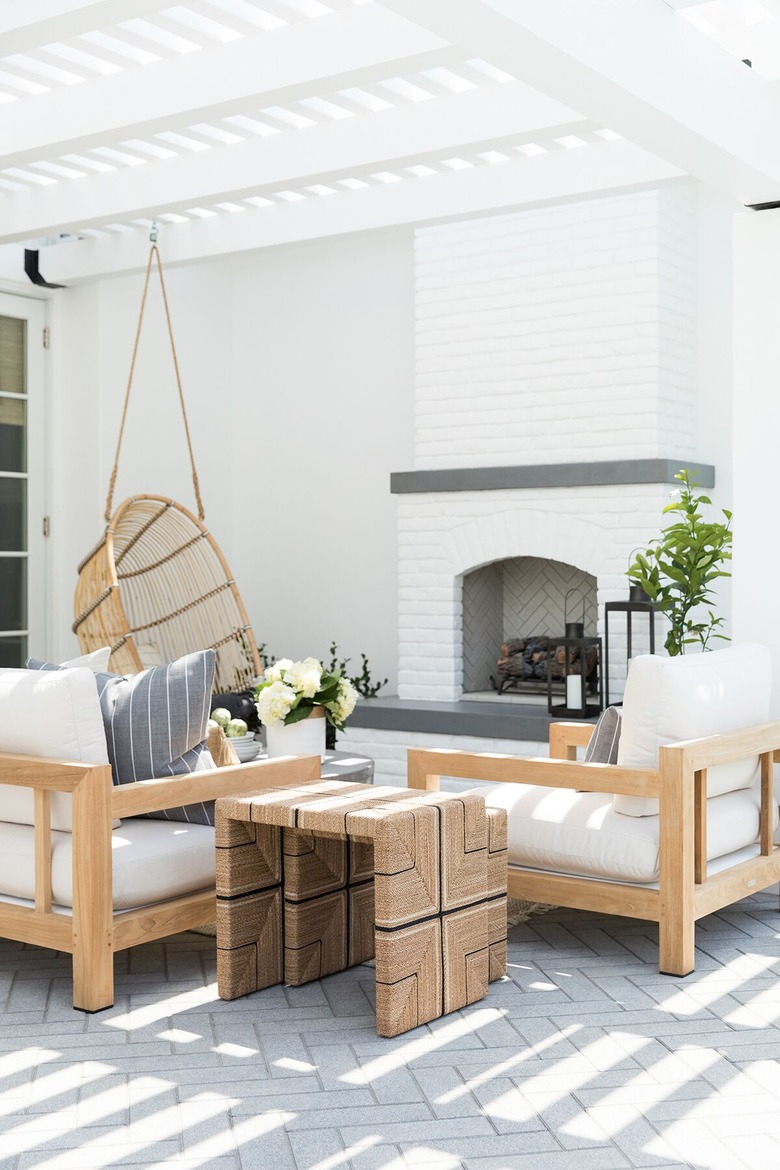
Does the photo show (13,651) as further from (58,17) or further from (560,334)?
(58,17)

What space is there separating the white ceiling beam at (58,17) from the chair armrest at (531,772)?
2.28 metres

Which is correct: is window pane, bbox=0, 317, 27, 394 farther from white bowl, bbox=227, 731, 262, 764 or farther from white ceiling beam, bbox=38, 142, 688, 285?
white bowl, bbox=227, 731, 262, 764

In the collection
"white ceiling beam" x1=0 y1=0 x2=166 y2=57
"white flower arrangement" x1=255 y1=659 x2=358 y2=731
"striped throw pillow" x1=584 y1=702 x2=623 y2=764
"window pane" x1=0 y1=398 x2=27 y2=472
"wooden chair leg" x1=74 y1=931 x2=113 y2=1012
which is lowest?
"wooden chair leg" x1=74 y1=931 x2=113 y2=1012

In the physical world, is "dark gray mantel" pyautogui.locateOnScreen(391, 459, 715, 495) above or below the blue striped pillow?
above

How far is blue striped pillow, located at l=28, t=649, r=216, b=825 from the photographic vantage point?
3539 mm

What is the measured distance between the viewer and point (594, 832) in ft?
12.0

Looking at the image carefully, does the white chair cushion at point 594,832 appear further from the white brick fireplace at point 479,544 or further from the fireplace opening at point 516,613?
the fireplace opening at point 516,613

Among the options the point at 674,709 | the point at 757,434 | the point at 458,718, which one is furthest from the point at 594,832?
the point at 458,718

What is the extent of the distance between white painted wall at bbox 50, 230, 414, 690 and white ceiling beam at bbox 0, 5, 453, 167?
2403 millimetres

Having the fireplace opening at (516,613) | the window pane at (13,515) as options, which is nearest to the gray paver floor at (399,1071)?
the fireplace opening at (516,613)

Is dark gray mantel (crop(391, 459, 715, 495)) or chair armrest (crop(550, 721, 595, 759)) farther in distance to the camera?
dark gray mantel (crop(391, 459, 715, 495))

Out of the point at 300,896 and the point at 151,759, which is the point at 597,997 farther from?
the point at 151,759

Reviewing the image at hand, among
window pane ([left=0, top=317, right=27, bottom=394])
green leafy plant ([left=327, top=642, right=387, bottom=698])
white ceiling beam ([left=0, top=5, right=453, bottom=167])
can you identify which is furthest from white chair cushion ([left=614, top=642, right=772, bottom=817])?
window pane ([left=0, top=317, right=27, bottom=394])

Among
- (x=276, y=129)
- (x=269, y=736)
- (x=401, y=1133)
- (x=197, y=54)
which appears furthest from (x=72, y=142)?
(x=401, y=1133)
